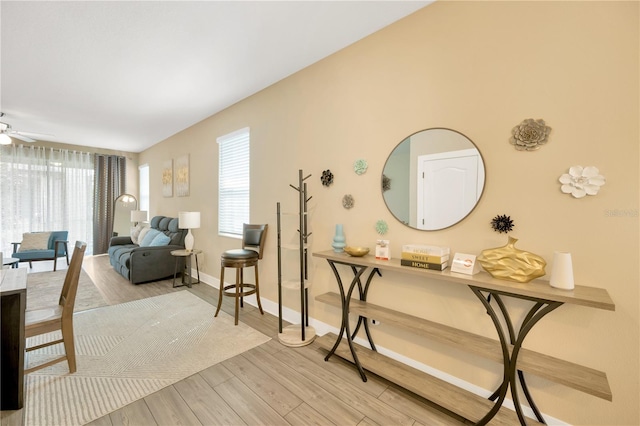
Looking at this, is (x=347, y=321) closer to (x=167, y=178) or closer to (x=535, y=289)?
(x=535, y=289)

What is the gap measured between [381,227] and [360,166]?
Answer: 22.5 inches

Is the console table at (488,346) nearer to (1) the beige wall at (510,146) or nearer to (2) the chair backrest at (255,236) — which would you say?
(1) the beige wall at (510,146)

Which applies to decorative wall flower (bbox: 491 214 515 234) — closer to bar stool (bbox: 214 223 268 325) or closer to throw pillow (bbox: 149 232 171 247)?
bar stool (bbox: 214 223 268 325)

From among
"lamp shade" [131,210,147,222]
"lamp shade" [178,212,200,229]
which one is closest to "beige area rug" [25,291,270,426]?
"lamp shade" [178,212,200,229]

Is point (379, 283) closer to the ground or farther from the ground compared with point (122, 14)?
closer to the ground

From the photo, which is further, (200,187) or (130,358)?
(200,187)

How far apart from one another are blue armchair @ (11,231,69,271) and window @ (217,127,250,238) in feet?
12.2

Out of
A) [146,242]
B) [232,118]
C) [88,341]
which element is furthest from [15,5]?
[146,242]

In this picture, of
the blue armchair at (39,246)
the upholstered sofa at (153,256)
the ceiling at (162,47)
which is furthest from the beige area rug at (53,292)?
the ceiling at (162,47)

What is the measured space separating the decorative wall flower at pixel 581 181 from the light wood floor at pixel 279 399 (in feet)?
4.91

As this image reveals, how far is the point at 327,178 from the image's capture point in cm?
257

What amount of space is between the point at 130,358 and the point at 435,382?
96.2 inches

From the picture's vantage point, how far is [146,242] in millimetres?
5086

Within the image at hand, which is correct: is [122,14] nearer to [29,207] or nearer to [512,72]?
[512,72]
